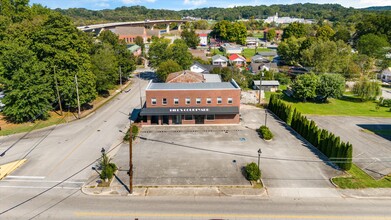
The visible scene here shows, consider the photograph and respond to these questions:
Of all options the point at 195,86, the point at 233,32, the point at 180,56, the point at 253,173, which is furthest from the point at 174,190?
the point at 233,32

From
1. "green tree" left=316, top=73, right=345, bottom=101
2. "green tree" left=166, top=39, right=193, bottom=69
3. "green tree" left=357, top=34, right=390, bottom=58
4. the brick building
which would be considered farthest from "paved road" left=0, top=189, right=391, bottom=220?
"green tree" left=357, top=34, right=390, bottom=58

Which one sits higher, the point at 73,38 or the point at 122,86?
the point at 73,38

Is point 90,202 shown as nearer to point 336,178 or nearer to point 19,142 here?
point 19,142

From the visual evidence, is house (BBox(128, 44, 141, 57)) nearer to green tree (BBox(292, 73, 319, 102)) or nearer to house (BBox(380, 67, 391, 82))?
green tree (BBox(292, 73, 319, 102))

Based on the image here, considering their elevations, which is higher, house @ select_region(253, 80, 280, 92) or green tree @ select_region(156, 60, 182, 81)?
green tree @ select_region(156, 60, 182, 81)

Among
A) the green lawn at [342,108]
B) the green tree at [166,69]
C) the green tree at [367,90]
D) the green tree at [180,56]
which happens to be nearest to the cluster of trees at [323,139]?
the green lawn at [342,108]

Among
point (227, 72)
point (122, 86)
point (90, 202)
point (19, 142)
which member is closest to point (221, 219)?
point (90, 202)

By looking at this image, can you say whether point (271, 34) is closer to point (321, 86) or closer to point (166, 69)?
point (321, 86)
